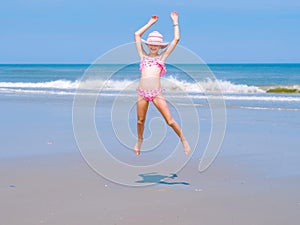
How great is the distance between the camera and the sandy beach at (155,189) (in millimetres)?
6258

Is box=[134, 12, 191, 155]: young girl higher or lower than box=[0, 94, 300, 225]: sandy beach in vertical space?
higher

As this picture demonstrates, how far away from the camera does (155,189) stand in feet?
25.2

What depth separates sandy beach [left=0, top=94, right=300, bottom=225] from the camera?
20.5ft

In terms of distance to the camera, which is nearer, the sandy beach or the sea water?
the sandy beach

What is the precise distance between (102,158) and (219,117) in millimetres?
7514

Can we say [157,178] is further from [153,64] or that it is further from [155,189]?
[153,64]
